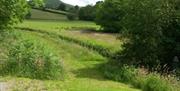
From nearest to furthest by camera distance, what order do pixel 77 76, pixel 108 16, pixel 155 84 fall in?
pixel 155 84 → pixel 77 76 → pixel 108 16

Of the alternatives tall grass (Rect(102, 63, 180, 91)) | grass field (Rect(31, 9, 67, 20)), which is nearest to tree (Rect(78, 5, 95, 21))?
grass field (Rect(31, 9, 67, 20))

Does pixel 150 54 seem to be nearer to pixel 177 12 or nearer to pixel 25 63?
pixel 177 12

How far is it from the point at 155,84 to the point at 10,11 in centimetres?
1462

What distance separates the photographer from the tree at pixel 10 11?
101 feet

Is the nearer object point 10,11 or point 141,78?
point 141,78

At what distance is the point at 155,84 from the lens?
1989 centimetres

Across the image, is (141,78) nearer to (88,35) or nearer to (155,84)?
(155,84)

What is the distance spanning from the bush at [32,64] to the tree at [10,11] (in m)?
9.10

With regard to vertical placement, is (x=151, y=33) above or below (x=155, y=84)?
above

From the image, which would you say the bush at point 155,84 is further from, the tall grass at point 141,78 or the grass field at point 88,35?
the grass field at point 88,35

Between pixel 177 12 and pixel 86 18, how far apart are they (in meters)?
67.9

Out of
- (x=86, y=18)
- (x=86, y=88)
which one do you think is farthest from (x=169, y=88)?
(x=86, y=18)

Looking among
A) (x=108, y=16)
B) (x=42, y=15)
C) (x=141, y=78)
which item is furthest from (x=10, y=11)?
(x=42, y=15)

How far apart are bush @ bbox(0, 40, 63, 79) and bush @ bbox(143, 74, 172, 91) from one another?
3794 millimetres
